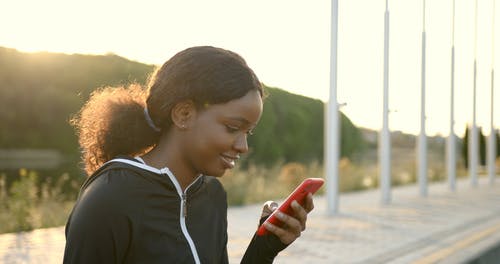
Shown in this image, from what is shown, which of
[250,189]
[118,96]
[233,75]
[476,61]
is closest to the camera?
[233,75]

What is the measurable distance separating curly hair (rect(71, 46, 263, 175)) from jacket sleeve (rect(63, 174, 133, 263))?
320 mm

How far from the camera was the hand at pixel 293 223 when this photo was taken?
2342mm

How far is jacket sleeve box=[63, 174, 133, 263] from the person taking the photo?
1897 mm

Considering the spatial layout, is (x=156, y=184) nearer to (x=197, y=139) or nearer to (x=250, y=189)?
(x=197, y=139)

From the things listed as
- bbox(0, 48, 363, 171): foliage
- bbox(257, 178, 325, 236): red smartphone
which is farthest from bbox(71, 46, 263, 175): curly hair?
bbox(0, 48, 363, 171): foliage

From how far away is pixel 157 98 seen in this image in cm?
221

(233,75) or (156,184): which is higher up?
(233,75)

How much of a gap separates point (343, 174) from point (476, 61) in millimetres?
5953

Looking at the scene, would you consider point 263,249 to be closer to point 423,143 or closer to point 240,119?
point 240,119

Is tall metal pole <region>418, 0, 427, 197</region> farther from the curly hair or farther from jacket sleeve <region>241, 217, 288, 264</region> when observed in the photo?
the curly hair

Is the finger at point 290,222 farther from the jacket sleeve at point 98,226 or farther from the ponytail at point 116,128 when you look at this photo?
the jacket sleeve at point 98,226

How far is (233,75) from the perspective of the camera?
7.06ft

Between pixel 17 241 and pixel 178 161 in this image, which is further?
pixel 17 241

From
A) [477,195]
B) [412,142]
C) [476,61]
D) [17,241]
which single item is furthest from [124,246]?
[412,142]
